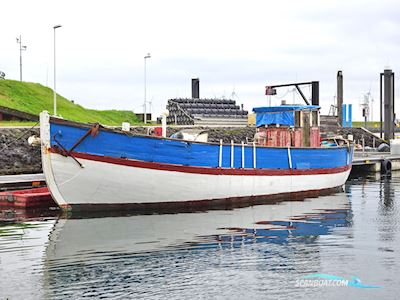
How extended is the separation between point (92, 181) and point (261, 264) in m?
9.36

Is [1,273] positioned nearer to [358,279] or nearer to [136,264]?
[136,264]

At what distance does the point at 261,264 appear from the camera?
Result: 14781 millimetres

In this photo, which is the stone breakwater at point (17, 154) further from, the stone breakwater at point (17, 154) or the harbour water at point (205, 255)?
the harbour water at point (205, 255)

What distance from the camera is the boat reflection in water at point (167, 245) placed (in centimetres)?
1324

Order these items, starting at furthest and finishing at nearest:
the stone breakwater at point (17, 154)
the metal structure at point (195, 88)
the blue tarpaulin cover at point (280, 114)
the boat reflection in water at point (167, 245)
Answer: the metal structure at point (195, 88), the stone breakwater at point (17, 154), the blue tarpaulin cover at point (280, 114), the boat reflection in water at point (167, 245)

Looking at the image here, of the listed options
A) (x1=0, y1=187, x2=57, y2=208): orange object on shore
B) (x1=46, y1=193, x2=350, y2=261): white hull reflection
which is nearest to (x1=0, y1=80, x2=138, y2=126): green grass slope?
(x1=0, y1=187, x2=57, y2=208): orange object on shore

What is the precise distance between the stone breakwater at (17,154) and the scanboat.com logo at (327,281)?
1007 inches

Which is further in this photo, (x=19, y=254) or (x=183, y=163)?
(x=183, y=163)

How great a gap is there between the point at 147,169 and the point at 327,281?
1087 cm

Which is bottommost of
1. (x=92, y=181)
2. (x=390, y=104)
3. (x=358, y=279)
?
(x=358, y=279)

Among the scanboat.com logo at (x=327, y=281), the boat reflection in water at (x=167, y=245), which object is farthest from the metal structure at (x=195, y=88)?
the scanboat.com logo at (x=327, y=281)

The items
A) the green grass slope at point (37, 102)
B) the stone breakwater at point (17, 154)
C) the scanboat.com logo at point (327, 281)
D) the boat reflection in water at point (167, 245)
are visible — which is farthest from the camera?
the green grass slope at point (37, 102)

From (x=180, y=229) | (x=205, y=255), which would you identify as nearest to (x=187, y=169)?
(x=180, y=229)

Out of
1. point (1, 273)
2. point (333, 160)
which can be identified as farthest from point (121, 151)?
point (333, 160)
